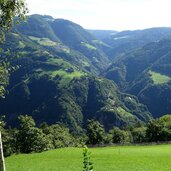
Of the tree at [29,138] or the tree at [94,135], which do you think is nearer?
the tree at [29,138]

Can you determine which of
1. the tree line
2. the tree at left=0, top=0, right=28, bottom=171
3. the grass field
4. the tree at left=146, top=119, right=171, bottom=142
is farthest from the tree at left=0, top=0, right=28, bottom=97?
the tree at left=146, top=119, right=171, bottom=142

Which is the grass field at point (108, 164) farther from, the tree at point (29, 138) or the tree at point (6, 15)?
the tree at point (29, 138)

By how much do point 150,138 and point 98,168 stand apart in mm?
80792

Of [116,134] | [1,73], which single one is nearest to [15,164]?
[1,73]

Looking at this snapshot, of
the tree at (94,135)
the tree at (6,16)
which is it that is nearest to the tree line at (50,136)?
the tree at (94,135)

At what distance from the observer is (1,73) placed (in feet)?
74.3

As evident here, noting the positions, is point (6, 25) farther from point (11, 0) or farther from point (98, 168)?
point (98, 168)

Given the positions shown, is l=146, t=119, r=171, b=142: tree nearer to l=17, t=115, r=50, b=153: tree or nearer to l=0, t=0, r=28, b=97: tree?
l=17, t=115, r=50, b=153: tree

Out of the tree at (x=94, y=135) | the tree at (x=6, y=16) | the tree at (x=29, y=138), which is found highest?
the tree at (x=6, y=16)

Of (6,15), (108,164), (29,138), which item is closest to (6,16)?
(6,15)

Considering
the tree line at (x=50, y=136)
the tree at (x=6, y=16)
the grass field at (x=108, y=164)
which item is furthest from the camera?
the tree line at (x=50, y=136)

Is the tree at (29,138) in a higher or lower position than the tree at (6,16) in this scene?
lower

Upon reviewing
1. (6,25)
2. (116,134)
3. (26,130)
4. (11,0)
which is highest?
(11,0)

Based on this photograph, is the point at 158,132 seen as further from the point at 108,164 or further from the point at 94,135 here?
the point at 108,164
